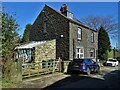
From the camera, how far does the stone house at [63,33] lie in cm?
2589

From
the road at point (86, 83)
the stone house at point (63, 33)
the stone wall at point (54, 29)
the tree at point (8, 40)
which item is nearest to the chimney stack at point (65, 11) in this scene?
the stone house at point (63, 33)

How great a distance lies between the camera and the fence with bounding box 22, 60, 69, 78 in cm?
1549

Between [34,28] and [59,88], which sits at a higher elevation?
[34,28]

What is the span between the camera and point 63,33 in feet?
86.0

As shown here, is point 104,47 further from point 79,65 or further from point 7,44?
point 7,44

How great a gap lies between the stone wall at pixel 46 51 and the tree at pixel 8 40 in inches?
376

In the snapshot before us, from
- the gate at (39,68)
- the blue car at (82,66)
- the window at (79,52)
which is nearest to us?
the gate at (39,68)

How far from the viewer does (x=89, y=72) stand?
20516mm

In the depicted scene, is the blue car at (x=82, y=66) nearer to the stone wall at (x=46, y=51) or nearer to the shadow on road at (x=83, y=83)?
the shadow on road at (x=83, y=83)

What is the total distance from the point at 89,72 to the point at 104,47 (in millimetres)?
23626

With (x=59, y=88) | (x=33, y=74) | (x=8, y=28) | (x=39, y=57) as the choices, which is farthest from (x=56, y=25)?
(x=59, y=88)

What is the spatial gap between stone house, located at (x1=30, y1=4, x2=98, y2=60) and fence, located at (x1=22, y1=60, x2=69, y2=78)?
4.99 m

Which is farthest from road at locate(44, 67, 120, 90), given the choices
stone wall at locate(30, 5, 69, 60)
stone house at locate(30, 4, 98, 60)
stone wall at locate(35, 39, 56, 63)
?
stone wall at locate(30, 5, 69, 60)

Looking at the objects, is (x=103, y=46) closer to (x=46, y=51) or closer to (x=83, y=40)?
(x=83, y=40)
